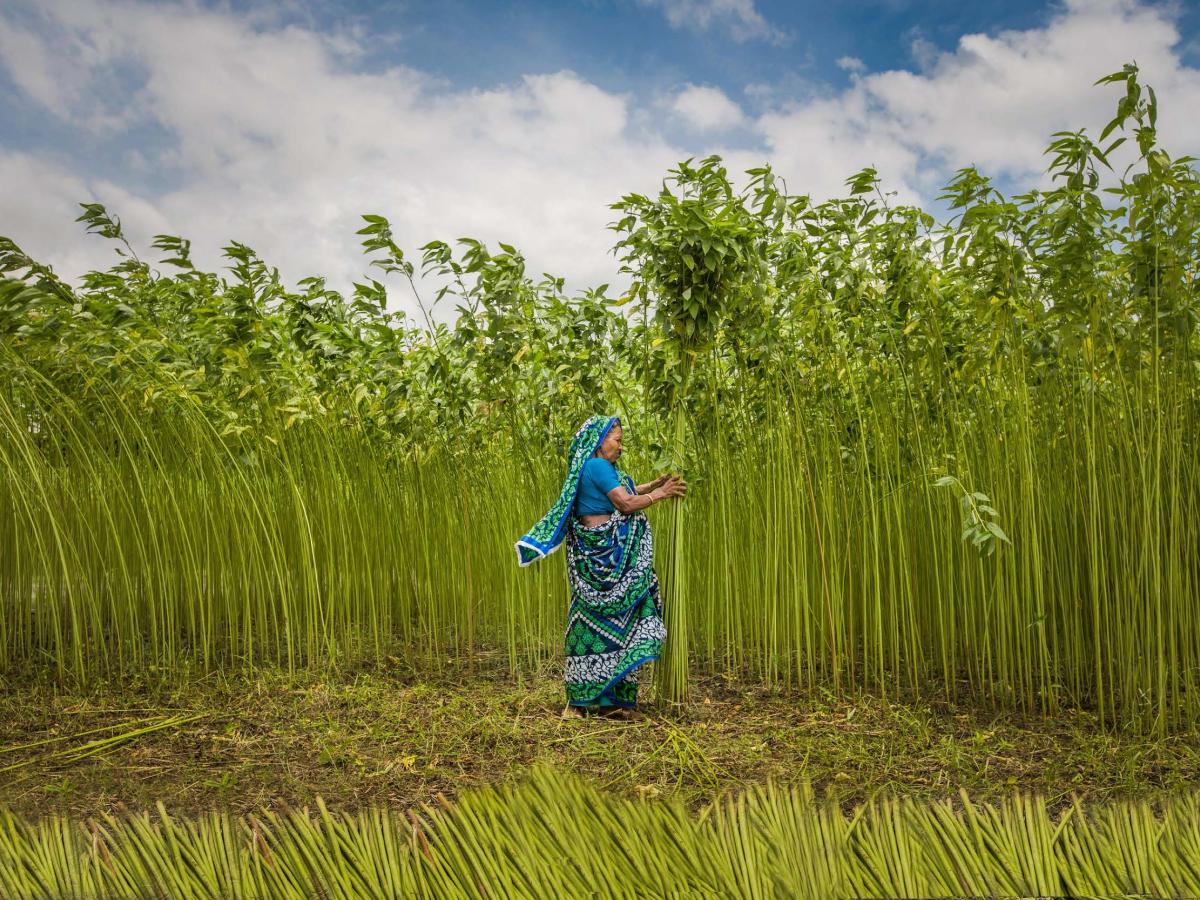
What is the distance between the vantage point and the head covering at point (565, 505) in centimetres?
410

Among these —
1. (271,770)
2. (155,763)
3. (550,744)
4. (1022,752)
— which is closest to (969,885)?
(1022,752)

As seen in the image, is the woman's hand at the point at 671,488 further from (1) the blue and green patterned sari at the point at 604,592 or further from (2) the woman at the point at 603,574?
(1) the blue and green patterned sari at the point at 604,592

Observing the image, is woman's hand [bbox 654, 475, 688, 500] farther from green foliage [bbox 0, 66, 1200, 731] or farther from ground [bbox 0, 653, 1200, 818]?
ground [bbox 0, 653, 1200, 818]

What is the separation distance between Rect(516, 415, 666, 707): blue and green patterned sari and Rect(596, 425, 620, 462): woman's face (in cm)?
4

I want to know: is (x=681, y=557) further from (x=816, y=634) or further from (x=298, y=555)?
(x=298, y=555)

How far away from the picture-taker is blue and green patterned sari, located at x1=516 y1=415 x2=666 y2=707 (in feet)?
13.4

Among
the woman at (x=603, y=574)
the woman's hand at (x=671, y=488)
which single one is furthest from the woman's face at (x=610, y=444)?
the woman's hand at (x=671, y=488)

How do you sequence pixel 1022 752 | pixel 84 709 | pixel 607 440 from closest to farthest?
1. pixel 1022 752
2. pixel 607 440
3. pixel 84 709

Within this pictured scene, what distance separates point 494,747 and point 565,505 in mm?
1181

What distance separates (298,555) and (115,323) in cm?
176

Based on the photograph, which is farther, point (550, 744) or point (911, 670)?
point (911, 670)

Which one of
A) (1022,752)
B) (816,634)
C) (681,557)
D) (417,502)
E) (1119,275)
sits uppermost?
(1119,275)

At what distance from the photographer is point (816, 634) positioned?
4.77m

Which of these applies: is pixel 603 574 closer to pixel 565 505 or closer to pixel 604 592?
pixel 604 592
